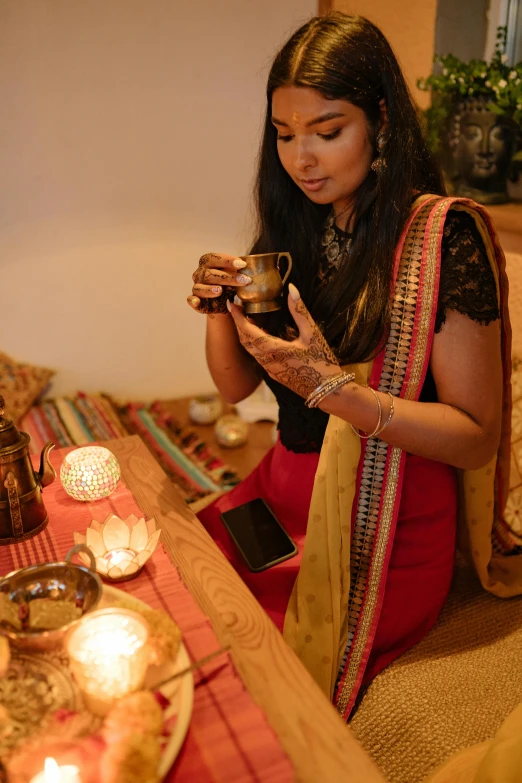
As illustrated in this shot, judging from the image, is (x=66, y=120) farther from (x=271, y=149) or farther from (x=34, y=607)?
(x=34, y=607)

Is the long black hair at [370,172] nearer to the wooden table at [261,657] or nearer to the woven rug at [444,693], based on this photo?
the wooden table at [261,657]

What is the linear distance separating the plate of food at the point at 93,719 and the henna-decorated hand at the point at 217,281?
0.55m

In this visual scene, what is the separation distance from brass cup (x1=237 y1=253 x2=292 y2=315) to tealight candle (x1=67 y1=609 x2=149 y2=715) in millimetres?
535

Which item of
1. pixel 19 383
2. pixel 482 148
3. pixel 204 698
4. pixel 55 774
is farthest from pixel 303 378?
pixel 19 383

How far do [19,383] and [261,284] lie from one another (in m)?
1.80

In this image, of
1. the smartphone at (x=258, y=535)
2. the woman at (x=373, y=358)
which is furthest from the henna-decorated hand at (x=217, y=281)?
the smartphone at (x=258, y=535)

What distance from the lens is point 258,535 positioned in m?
1.37

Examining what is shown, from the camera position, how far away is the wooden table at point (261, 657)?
2.40ft

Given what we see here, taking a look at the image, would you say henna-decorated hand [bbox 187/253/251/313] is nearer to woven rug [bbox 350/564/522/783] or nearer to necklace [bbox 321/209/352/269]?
necklace [bbox 321/209/352/269]

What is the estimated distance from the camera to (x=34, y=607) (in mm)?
832

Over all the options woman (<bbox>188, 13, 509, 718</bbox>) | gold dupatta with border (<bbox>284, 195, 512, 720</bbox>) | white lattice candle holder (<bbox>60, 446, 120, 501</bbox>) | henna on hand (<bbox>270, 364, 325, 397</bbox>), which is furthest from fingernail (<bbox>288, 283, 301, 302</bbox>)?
white lattice candle holder (<bbox>60, 446, 120, 501</bbox>)

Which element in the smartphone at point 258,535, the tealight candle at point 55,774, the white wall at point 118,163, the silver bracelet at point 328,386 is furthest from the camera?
the white wall at point 118,163

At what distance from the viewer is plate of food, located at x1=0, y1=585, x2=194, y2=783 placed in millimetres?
674

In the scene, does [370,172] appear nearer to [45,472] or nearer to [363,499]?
[363,499]
